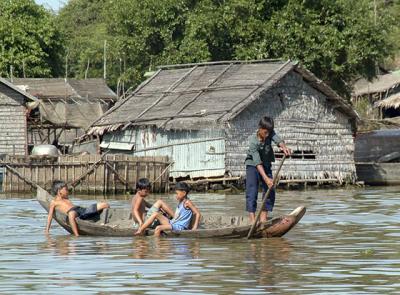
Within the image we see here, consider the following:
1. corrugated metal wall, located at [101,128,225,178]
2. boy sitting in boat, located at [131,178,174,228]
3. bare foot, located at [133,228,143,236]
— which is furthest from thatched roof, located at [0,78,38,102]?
bare foot, located at [133,228,143,236]

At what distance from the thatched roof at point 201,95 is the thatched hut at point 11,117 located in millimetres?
4316

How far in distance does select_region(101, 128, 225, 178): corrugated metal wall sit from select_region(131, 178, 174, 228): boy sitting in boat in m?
14.6

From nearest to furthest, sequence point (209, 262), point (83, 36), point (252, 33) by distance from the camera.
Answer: point (209, 262) < point (252, 33) < point (83, 36)

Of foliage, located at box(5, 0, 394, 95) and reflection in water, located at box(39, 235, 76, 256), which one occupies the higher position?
foliage, located at box(5, 0, 394, 95)

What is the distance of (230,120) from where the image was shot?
31.1 m

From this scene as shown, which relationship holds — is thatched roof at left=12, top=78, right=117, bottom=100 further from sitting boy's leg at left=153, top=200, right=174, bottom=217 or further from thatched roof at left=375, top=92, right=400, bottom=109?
sitting boy's leg at left=153, top=200, right=174, bottom=217

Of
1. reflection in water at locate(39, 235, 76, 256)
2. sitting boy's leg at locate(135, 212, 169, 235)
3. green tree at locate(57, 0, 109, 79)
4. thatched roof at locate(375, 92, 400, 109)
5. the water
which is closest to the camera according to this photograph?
the water

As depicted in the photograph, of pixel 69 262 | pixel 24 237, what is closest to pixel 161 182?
pixel 24 237

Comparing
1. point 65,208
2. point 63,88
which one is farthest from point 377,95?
point 65,208

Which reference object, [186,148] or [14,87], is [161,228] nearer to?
[186,148]

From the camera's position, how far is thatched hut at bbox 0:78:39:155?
38.8 meters

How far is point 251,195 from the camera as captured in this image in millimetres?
16703

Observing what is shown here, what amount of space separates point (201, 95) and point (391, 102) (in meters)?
17.8

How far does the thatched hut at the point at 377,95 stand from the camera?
51.4 meters
